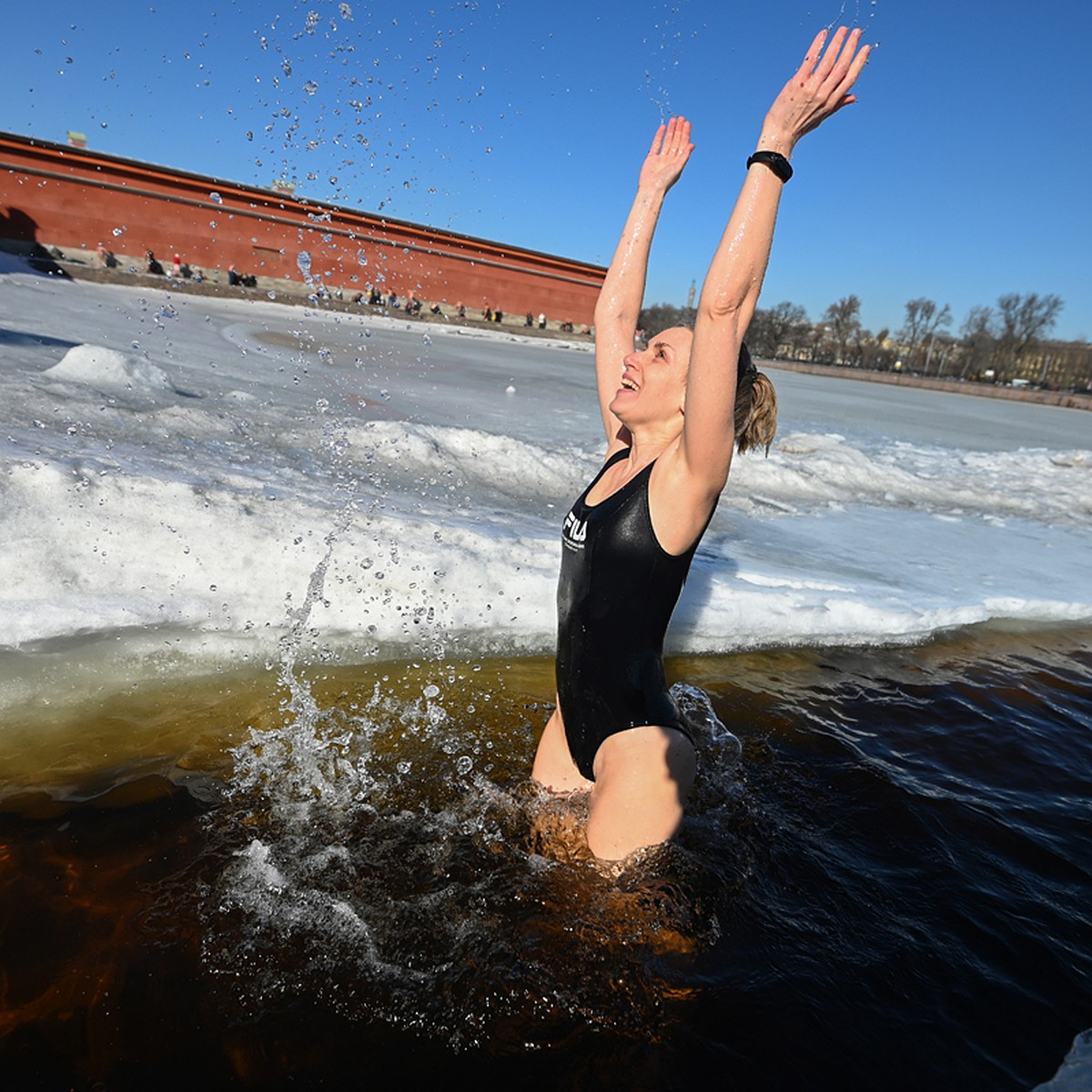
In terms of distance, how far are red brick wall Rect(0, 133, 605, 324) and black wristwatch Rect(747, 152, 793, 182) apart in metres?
29.0

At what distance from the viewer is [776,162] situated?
1677 millimetres

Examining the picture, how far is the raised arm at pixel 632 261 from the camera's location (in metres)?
2.55

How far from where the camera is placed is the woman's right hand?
2.55 m

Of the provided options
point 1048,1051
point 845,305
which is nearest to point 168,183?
point 1048,1051

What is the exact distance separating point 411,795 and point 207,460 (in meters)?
2.92

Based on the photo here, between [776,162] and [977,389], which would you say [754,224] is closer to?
[776,162]

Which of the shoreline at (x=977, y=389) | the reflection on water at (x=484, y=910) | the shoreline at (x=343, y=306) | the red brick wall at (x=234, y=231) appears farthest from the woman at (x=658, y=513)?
the shoreline at (x=977, y=389)

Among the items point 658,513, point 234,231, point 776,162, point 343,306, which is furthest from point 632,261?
point 343,306

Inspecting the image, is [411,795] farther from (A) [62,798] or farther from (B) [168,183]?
(B) [168,183]

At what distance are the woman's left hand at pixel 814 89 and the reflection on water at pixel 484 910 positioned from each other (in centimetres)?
183

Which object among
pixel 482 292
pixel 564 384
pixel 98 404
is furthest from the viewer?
pixel 482 292

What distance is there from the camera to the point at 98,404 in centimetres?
532

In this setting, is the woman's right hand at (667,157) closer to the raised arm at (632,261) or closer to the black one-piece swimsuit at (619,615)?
the raised arm at (632,261)

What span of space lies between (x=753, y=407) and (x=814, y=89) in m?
0.74
